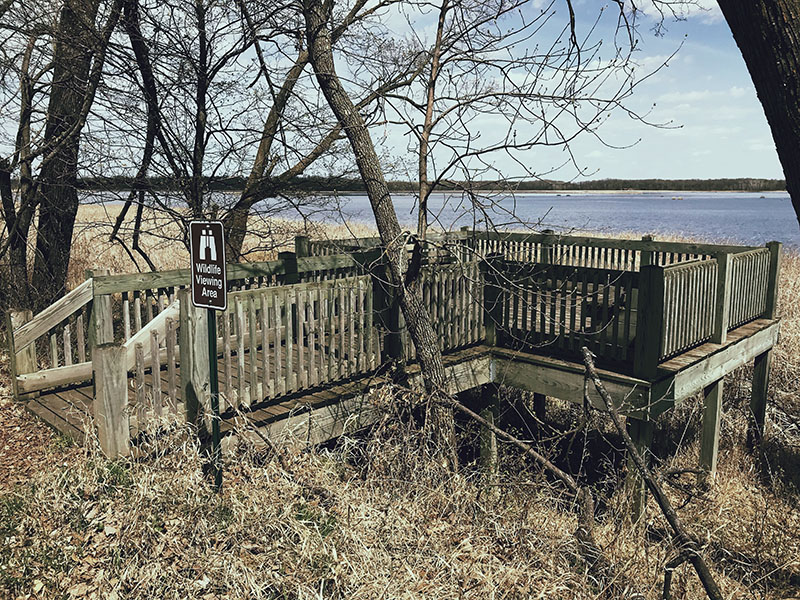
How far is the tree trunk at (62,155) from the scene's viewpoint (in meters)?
8.38

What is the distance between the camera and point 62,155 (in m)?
9.26

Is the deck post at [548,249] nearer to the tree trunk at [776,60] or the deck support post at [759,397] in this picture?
the deck support post at [759,397]

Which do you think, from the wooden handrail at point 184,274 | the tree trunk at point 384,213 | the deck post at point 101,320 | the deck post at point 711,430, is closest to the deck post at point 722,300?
the deck post at point 711,430

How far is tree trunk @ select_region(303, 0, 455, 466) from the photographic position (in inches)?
255

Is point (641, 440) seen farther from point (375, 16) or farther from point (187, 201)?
point (375, 16)

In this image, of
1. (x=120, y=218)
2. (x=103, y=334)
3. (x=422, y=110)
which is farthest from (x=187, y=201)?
(x=422, y=110)

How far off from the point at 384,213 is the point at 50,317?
11.9 feet

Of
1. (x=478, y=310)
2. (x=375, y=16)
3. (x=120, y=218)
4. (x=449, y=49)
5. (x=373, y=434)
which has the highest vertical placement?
(x=375, y=16)

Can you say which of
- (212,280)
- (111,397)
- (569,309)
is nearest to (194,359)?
(111,397)

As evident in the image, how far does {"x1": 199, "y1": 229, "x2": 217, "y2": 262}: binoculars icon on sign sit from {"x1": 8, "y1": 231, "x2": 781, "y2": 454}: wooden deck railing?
39 cm

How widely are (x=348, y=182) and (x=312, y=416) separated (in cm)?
479

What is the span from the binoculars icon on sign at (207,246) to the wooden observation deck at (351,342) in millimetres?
436

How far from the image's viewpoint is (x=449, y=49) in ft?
21.6

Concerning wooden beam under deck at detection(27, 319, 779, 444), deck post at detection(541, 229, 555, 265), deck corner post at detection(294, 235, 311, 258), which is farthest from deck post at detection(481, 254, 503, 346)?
deck post at detection(541, 229, 555, 265)
